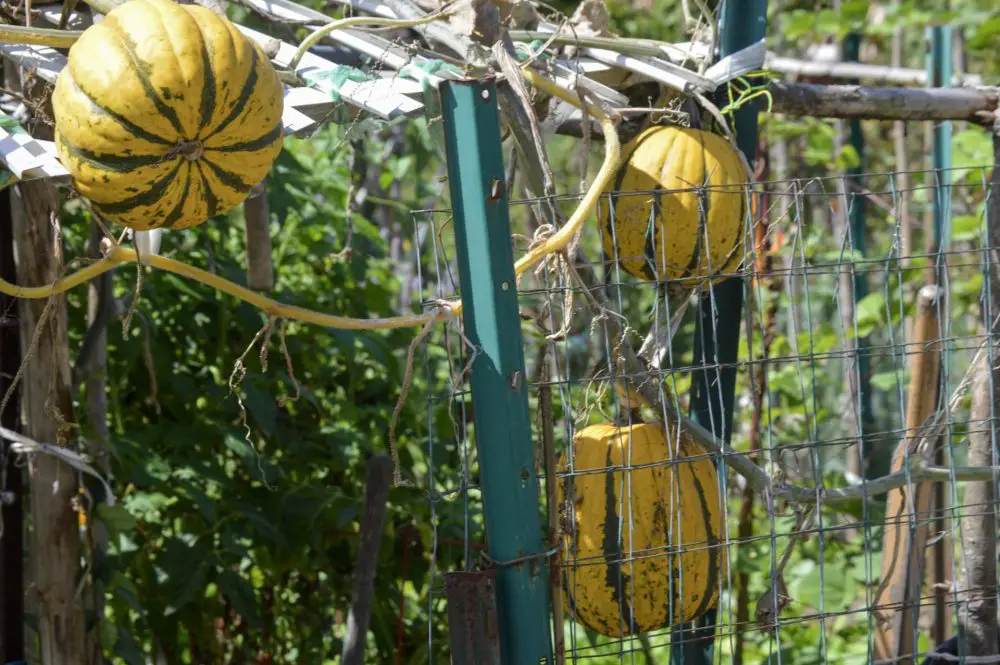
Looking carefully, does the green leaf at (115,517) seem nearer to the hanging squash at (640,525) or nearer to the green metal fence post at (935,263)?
the hanging squash at (640,525)

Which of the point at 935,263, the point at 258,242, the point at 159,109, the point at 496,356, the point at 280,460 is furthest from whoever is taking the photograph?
the point at 280,460

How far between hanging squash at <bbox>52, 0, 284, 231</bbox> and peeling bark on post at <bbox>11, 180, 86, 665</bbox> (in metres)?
0.69

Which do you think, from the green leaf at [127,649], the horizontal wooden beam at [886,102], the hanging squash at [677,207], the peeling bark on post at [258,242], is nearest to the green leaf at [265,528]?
the green leaf at [127,649]

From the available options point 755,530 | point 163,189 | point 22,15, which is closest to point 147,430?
point 22,15

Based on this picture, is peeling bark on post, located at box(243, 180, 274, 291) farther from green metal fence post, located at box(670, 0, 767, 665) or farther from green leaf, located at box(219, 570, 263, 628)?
green metal fence post, located at box(670, 0, 767, 665)

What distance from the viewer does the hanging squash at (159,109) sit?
64.2 inches

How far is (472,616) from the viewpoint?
1.68m

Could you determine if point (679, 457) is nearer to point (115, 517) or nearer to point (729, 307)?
point (729, 307)

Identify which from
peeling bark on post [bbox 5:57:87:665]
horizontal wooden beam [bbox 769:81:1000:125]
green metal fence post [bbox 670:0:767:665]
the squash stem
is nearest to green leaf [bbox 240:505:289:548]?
peeling bark on post [bbox 5:57:87:665]

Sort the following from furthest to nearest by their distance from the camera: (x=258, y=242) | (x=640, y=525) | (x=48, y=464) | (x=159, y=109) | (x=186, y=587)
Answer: (x=186, y=587), (x=258, y=242), (x=48, y=464), (x=640, y=525), (x=159, y=109)

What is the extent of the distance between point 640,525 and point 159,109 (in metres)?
1.12

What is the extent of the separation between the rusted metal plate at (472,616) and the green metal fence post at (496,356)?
64mm

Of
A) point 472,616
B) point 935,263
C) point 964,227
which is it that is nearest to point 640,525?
point 472,616

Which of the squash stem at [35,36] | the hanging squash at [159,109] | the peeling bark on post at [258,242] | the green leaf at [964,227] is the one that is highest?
the squash stem at [35,36]
